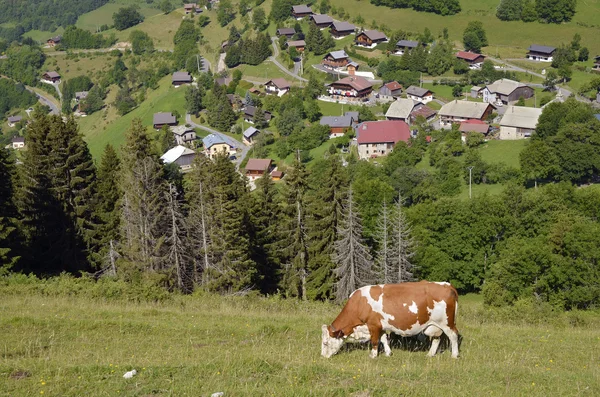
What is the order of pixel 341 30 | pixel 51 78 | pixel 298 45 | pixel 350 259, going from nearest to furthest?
1. pixel 350 259
2. pixel 298 45
3. pixel 341 30
4. pixel 51 78

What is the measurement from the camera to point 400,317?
12.7 metres

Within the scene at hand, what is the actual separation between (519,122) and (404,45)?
1573 inches

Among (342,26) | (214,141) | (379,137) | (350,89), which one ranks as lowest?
(214,141)

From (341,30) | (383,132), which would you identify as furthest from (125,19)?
(383,132)

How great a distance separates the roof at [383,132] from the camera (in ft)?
263

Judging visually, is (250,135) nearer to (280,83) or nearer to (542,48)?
(280,83)

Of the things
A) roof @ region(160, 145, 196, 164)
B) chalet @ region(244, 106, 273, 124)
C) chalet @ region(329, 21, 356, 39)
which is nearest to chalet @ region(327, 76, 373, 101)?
chalet @ region(244, 106, 273, 124)

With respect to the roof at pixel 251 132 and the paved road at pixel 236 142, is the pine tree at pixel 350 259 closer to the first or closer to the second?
the paved road at pixel 236 142

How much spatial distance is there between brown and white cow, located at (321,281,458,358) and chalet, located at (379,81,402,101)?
87.1 m

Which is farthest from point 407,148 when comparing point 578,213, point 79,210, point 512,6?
point 512,6

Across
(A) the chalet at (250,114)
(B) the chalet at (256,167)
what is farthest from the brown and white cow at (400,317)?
(A) the chalet at (250,114)

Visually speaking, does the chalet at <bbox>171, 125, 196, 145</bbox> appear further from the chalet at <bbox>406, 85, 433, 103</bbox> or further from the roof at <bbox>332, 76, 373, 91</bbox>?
the chalet at <bbox>406, 85, 433, 103</bbox>

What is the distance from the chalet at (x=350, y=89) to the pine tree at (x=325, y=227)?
64.0 metres

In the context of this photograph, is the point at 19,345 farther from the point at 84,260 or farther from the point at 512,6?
the point at 512,6
